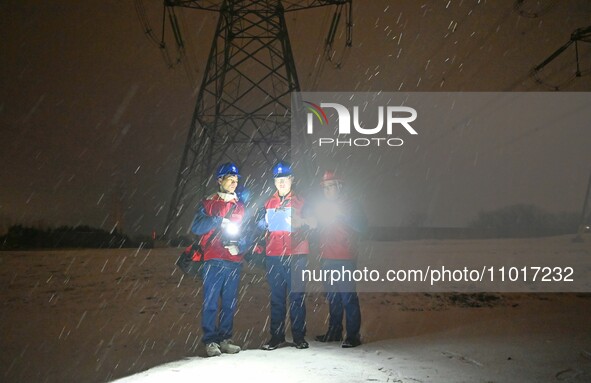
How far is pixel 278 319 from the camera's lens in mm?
5812

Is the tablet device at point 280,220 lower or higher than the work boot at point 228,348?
higher

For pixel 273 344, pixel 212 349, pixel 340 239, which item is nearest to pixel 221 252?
pixel 212 349

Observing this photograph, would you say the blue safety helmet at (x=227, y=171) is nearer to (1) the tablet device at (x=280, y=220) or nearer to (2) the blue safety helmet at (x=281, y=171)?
(2) the blue safety helmet at (x=281, y=171)

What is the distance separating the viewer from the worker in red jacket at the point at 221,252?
5.48 m

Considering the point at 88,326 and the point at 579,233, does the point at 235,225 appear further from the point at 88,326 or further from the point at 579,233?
the point at 579,233

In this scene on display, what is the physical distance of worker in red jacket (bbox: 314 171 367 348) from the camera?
5934 mm

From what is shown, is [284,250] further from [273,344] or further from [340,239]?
[273,344]

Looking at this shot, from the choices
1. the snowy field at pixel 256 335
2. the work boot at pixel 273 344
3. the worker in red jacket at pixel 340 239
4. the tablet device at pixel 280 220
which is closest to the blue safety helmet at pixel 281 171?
the tablet device at pixel 280 220

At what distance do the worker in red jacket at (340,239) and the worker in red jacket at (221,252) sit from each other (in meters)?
1.03

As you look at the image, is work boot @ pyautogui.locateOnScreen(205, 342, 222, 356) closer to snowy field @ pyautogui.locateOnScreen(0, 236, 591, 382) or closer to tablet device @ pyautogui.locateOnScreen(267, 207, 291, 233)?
snowy field @ pyautogui.locateOnScreen(0, 236, 591, 382)

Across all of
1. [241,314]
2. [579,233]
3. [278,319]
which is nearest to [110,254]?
[241,314]

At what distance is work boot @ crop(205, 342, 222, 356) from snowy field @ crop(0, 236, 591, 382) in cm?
14

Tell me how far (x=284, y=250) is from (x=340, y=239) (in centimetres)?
76

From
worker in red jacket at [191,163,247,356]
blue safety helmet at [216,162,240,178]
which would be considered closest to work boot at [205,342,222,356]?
worker in red jacket at [191,163,247,356]
